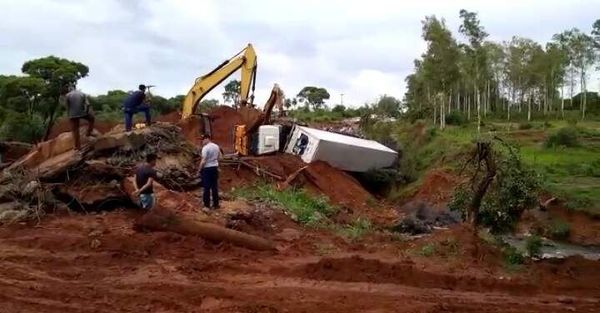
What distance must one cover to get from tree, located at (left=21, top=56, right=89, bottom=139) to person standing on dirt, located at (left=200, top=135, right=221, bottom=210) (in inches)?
1167

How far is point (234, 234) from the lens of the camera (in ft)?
40.5

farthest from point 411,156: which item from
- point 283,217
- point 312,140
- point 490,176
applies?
point 490,176

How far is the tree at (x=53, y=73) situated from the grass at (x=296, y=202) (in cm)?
2659

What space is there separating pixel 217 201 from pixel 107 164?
2984 millimetres

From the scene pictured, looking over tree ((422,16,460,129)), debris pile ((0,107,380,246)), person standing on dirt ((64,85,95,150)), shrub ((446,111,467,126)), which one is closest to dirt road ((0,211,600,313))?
debris pile ((0,107,380,246))

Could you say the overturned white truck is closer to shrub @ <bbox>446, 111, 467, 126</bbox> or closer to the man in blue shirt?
the man in blue shirt

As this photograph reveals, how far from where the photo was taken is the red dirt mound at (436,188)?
861 inches

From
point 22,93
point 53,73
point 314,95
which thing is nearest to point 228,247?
point 22,93

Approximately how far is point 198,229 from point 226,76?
490 inches

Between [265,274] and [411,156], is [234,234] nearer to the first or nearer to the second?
[265,274]

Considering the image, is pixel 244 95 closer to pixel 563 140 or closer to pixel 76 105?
pixel 76 105

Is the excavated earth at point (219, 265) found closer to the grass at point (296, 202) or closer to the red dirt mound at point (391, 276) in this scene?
the red dirt mound at point (391, 276)

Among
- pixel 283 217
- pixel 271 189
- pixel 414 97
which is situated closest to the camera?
pixel 283 217

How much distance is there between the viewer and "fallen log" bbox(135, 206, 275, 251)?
1229cm
